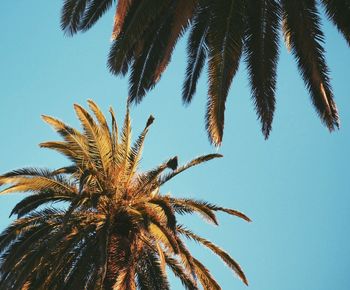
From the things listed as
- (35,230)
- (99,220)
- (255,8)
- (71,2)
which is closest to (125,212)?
(99,220)

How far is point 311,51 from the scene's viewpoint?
9.59 metres

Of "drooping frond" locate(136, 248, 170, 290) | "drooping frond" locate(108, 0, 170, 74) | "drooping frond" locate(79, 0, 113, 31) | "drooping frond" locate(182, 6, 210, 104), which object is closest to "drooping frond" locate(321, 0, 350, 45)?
"drooping frond" locate(182, 6, 210, 104)

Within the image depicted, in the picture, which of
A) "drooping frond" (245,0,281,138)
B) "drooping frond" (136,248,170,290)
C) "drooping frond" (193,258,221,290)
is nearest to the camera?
"drooping frond" (245,0,281,138)

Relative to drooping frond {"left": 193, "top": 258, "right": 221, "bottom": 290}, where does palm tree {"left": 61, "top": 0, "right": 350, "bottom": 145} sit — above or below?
above

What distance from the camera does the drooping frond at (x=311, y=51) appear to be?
9.41 m

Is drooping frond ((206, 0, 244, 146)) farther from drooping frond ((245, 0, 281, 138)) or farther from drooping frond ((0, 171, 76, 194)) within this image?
drooping frond ((0, 171, 76, 194))

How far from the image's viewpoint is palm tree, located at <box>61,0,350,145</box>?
9008 mm

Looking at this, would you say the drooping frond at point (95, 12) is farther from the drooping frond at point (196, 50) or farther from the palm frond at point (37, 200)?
the palm frond at point (37, 200)

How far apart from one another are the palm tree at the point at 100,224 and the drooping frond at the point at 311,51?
417cm

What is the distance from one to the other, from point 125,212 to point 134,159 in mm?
1565

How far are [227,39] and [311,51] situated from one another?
1749 millimetres

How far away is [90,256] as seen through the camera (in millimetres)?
13156

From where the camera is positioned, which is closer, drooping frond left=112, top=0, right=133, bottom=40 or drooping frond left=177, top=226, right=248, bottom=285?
drooping frond left=112, top=0, right=133, bottom=40

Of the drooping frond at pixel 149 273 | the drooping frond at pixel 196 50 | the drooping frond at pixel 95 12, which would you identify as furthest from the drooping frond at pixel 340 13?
the drooping frond at pixel 149 273
